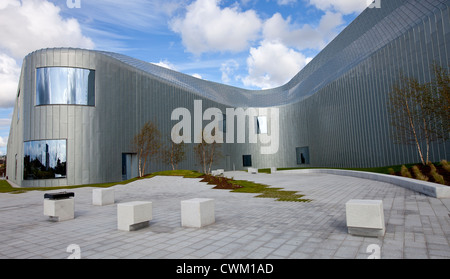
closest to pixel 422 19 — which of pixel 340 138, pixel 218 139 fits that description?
pixel 340 138

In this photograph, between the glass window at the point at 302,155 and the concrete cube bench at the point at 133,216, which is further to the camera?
the glass window at the point at 302,155

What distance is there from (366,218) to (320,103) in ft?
105

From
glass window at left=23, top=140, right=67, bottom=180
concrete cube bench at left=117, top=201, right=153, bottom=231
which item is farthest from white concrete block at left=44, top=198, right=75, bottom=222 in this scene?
glass window at left=23, top=140, right=67, bottom=180

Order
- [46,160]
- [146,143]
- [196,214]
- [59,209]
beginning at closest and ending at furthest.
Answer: [196,214] < [59,209] < [46,160] < [146,143]

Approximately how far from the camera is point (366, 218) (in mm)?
5562

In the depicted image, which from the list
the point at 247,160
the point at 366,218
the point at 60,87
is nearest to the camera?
the point at 366,218

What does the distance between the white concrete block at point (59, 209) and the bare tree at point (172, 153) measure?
76.2 feet

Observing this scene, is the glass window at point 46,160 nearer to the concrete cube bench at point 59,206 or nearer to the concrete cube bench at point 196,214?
the concrete cube bench at point 59,206

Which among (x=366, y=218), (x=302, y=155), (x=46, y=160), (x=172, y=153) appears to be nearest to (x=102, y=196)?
(x=366, y=218)

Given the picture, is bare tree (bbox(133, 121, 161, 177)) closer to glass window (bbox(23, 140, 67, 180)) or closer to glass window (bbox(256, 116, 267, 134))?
glass window (bbox(23, 140, 67, 180))

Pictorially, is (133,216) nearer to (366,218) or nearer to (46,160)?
(366,218)

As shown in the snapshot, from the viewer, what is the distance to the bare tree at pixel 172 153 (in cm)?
3309

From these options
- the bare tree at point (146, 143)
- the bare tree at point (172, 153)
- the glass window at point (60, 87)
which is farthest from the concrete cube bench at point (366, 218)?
the glass window at point (60, 87)
